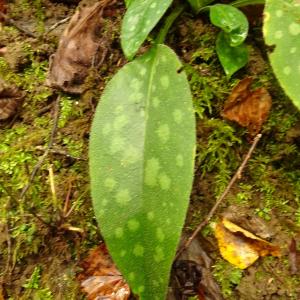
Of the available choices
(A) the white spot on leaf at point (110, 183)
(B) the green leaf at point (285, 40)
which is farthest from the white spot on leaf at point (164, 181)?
(B) the green leaf at point (285, 40)

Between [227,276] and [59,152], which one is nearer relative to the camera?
[227,276]

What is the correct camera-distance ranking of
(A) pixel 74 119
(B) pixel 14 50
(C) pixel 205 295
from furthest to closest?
(B) pixel 14 50
(A) pixel 74 119
(C) pixel 205 295

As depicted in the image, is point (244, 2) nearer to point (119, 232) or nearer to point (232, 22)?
point (232, 22)

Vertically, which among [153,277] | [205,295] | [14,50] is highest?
[14,50]

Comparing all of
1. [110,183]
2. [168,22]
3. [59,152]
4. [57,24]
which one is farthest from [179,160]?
[57,24]

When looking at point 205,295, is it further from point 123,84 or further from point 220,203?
point 123,84

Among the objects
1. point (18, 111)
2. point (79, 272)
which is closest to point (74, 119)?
point (18, 111)

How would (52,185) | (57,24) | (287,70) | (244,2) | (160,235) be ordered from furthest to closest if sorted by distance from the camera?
1. (57,24)
2. (244,2)
3. (52,185)
4. (287,70)
5. (160,235)

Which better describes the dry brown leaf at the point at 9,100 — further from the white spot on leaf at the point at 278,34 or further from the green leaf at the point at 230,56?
the white spot on leaf at the point at 278,34
